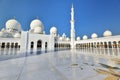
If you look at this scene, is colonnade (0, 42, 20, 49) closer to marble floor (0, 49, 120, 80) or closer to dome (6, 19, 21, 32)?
dome (6, 19, 21, 32)

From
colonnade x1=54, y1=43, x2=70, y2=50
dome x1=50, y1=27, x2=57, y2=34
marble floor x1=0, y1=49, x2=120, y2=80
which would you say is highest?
dome x1=50, y1=27, x2=57, y2=34

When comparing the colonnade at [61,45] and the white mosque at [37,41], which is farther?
the colonnade at [61,45]

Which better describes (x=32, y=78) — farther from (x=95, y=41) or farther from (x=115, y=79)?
(x=95, y=41)

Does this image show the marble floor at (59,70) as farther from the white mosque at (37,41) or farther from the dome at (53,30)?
the dome at (53,30)

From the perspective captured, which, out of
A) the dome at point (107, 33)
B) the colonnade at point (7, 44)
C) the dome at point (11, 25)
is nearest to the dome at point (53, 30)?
the dome at point (11, 25)

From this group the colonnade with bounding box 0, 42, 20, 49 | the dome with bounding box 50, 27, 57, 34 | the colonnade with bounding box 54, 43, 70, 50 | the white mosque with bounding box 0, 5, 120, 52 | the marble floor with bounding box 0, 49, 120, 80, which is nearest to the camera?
the marble floor with bounding box 0, 49, 120, 80

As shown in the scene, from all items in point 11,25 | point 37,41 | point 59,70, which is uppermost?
point 11,25

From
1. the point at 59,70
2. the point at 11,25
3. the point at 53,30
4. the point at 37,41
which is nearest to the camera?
the point at 59,70

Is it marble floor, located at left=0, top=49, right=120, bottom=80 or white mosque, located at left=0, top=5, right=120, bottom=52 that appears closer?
marble floor, located at left=0, top=49, right=120, bottom=80

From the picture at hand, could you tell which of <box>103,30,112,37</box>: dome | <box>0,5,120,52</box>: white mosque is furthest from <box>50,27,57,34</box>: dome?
<box>103,30,112,37</box>: dome

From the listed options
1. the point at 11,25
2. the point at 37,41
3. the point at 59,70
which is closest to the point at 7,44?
the point at 11,25

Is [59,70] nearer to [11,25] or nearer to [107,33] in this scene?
[107,33]

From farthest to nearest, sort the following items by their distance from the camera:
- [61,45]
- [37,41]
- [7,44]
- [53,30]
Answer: [53,30], [61,45], [7,44], [37,41]

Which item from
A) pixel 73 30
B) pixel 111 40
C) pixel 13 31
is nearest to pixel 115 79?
pixel 111 40
